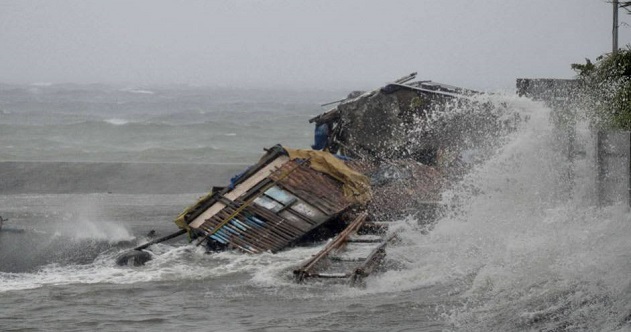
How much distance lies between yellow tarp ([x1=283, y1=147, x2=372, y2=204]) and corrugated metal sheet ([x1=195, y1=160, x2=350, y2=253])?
0.13m

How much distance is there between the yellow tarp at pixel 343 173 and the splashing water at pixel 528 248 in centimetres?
195

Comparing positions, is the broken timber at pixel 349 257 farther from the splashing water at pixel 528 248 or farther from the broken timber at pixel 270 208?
the broken timber at pixel 270 208

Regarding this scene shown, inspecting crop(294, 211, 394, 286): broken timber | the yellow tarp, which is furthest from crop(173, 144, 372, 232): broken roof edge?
crop(294, 211, 394, 286): broken timber

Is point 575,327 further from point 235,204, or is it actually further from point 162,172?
point 162,172

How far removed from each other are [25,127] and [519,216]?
40.4m

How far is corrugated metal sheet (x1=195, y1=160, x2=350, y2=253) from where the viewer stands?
1753 cm

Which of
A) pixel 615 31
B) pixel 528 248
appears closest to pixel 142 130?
pixel 615 31

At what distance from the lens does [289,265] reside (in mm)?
15844

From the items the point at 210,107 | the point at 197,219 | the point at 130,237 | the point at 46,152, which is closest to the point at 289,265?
the point at 197,219

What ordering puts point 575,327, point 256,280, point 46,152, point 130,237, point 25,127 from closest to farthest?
point 575,327 < point 256,280 < point 130,237 < point 46,152 < point 25,127

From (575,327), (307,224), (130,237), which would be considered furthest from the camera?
(130,237)

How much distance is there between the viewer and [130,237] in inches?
766

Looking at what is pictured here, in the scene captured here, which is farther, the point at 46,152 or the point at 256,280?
the point at 46,152

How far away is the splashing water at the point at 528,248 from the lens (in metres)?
11.4
